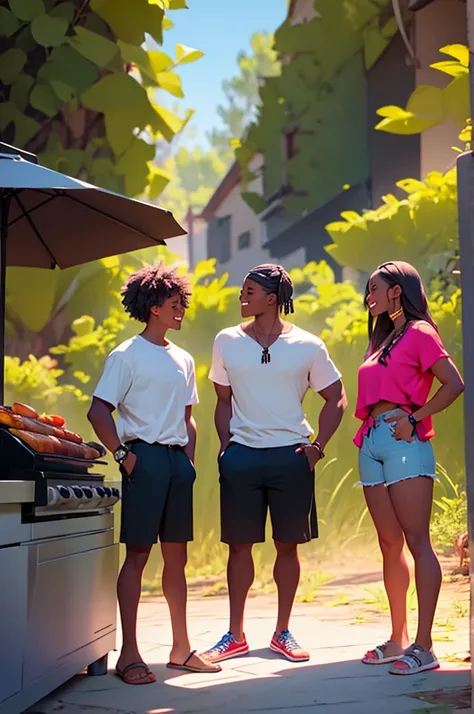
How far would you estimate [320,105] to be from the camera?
8352mm

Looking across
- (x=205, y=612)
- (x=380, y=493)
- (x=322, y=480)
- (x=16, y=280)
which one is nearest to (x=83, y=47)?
(x=16, y=280)

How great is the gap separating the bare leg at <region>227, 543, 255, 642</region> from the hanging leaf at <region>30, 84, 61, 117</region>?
4.19 m

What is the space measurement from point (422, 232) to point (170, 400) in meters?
4.09

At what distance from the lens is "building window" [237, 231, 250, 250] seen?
30.0ft

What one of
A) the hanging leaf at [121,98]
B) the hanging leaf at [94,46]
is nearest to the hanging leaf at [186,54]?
the hanging leaf at [121,98]

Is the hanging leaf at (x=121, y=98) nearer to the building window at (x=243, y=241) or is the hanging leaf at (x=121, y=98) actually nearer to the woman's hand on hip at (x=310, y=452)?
the building window at (x=243, y=241)

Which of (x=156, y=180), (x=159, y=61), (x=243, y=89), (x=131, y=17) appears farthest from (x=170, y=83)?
(x=243, y=89)

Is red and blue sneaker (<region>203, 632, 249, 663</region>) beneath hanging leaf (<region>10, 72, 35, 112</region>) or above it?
beneath

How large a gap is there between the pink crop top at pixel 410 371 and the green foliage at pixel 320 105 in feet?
14.9

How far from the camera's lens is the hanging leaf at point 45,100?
23.8ft

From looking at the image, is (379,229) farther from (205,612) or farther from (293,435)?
(293,435)

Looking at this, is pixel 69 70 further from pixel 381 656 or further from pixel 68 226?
pixel 381 656

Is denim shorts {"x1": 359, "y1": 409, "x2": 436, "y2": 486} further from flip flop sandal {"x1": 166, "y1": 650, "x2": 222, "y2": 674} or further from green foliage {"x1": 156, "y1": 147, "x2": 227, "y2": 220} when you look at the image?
green foliage {"x1": 156, "y1": 147, "x2": 227, "y2": 220}

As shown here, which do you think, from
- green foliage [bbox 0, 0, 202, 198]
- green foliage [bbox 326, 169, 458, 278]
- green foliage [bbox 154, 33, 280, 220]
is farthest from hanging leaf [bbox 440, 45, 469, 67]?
green foliage [bbox 154, 33, 280, 220]
